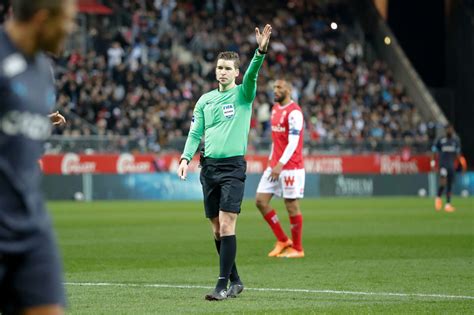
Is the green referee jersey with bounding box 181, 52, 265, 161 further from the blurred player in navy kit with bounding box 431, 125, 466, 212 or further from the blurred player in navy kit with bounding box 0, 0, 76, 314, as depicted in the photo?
the blurred player in navy kit with bounding box 431, 125, 466, 212

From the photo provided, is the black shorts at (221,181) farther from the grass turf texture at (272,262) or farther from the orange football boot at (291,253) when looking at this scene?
the orange football boot at (291,253)

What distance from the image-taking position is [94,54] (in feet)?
134

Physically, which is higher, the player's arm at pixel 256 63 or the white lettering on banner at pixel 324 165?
the player's arm at pixel 256 63

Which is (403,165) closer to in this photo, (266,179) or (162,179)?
(162,179)

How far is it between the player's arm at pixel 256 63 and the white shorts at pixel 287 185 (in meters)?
5.31

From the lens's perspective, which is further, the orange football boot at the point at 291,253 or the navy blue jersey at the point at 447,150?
the navy blue jersey at the point at 447,150

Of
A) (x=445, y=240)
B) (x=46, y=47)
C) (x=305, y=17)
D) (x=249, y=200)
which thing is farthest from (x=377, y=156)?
(x=46, y=47)

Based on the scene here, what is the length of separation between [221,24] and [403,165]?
9667 mm

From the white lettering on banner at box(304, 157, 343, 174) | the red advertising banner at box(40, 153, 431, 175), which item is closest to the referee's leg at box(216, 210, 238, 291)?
the red advertising banner at box(40, 153, 431, 175)

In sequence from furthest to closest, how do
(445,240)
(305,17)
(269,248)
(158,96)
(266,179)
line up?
(305,17) < (158,96) < (445,240) < (269,248) < (266,179)

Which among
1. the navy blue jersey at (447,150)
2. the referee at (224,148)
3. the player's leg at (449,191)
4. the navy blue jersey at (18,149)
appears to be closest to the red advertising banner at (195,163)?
the navy blue jersey at (447,150)

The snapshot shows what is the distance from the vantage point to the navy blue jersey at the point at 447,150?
31.9 m

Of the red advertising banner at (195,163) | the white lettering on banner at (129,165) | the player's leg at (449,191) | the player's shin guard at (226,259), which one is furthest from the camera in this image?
the white lettering on banner at (129,165)

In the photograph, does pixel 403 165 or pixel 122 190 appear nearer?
pixel 122 190
